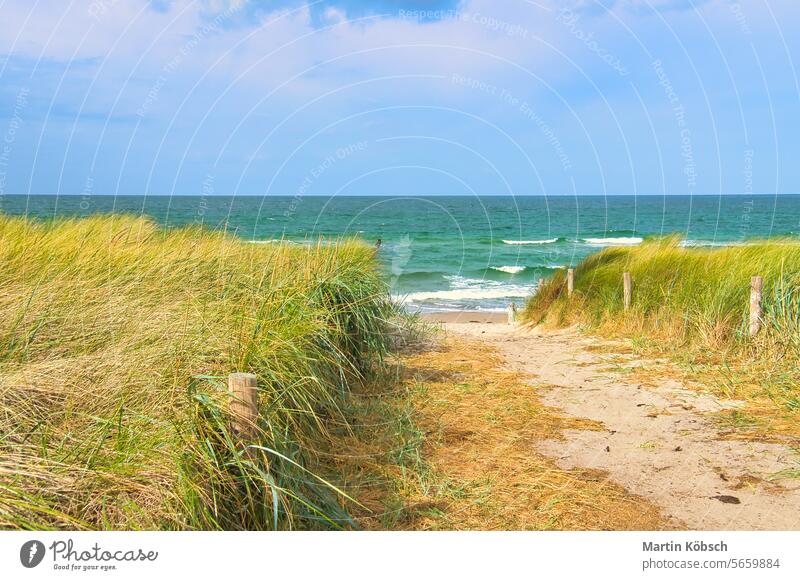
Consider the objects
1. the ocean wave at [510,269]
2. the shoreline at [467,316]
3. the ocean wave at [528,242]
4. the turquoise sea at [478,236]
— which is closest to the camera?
the turquoise sea at [478,236]

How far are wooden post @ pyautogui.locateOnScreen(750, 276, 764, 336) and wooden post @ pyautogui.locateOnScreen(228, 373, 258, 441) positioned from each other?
21.1 feet

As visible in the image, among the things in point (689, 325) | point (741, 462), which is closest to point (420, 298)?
point (689, 325)

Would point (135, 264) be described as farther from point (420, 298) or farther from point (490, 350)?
point (420, 298)

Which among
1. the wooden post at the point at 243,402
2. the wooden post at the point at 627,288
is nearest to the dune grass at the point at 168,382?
the wooden post at the point at 243,402

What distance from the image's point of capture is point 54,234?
804cm

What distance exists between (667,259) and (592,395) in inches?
200

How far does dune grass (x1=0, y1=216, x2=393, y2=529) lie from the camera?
310 cm

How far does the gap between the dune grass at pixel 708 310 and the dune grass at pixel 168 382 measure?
366 centimetres

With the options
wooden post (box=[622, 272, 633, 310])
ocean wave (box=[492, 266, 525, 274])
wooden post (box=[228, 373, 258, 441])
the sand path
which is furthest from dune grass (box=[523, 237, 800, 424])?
ocean wave (box=[492, 266, 525, 274])

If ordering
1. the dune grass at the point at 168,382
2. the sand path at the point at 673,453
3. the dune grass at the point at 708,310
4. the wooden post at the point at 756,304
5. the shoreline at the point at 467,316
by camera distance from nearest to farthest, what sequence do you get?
the dune grass at the point at 168,382 → the sand path at the point at 673,453 → the dune grass at the point at 708,310 → the wooden post at the point at 756,304 → the shoreline at the point at 467,316

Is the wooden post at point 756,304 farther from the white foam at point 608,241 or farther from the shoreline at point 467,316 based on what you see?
the white foam at point 608,241

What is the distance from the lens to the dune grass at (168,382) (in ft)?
10.2

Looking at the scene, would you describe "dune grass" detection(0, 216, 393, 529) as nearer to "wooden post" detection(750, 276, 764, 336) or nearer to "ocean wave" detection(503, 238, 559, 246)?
"wooden post" detection(750, 276, 764, 336)

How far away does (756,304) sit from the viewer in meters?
7.84
